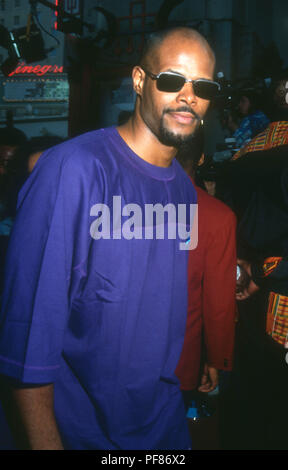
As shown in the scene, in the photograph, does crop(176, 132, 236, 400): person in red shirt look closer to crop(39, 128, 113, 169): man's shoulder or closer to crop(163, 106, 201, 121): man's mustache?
crop(163, 106, 201, 121): man's mustache

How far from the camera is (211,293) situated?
255cm

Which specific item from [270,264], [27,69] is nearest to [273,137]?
[270,264]

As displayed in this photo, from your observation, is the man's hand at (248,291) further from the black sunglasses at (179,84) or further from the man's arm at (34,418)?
the man's arm at (34,418)

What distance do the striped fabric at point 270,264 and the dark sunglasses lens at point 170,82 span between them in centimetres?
134

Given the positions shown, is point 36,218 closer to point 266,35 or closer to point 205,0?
point 205,0

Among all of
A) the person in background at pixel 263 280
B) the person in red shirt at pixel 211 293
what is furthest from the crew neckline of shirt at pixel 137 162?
the person in background at pixel 263 280

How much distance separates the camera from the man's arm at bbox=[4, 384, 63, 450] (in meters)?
1.08

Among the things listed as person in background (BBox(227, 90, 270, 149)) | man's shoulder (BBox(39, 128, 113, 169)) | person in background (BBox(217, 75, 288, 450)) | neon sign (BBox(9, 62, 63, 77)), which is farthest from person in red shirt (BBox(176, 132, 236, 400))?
neon sign (BBox(9, 62, 63, 77))

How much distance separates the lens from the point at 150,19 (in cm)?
1274

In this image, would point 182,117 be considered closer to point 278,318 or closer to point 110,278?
point 110,278

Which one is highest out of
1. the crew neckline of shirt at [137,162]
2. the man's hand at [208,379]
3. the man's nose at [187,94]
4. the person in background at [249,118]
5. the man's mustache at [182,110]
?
the man's nose at [187,94]

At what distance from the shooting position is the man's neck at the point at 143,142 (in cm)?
150

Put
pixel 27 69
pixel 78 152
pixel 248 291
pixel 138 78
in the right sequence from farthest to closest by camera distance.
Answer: pixel 27 69, pixel 248 291, pixel 138 78, pixel 78 152

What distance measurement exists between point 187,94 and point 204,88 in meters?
0.09
